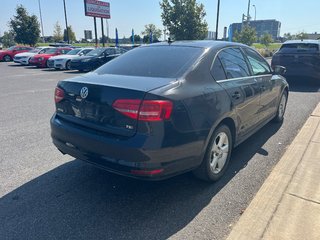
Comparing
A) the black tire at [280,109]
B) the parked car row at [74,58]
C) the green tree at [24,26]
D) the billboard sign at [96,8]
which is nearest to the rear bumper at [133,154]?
the black tire at [280,109]

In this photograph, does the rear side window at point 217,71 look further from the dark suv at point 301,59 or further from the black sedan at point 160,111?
the dark suv at point 301,59

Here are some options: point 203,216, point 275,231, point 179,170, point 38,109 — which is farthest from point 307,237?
point 38,109

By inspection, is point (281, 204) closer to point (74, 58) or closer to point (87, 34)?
point (74, 58)

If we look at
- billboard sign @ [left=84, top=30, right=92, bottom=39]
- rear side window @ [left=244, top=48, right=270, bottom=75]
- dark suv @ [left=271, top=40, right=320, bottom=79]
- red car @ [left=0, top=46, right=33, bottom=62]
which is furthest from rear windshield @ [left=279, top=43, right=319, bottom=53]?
billboard sign @ [left=84, top=30, right=92, bottom=39]

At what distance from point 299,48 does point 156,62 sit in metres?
8.62

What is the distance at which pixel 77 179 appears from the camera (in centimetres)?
344

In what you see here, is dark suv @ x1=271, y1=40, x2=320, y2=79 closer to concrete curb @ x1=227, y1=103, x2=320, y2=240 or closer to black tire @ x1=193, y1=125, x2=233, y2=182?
concrete curb @ x1=227, y1=103, x2=320, y2=240

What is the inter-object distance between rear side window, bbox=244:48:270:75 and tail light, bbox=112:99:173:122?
2258 millimetres

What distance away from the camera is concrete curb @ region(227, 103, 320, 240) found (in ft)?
8.11

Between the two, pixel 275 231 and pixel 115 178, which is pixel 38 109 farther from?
pixel 275 231

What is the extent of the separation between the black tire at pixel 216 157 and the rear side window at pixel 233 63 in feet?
2.52

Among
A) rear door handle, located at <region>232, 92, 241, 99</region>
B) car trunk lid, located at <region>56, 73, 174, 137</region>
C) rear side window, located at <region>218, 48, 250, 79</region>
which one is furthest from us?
rear side window, located at <region>218, 48, 250, 79</region>

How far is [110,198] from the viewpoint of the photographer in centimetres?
303

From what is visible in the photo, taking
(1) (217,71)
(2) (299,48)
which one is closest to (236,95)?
(1) (217,71)
